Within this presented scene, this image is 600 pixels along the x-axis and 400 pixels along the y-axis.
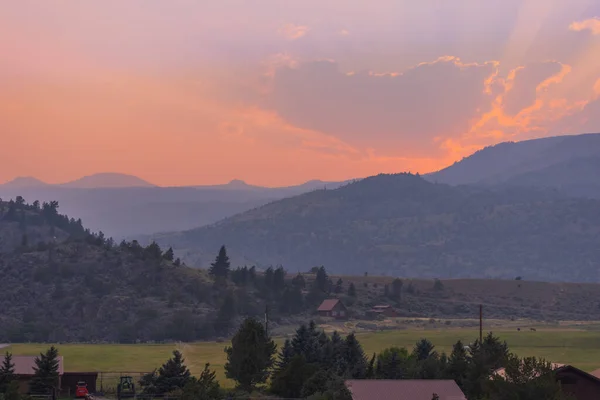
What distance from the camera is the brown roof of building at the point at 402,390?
54875mm

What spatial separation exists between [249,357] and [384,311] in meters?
105

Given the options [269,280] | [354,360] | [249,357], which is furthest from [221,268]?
[354,360]

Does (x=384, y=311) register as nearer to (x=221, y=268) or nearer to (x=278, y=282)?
(x=278, y=282)

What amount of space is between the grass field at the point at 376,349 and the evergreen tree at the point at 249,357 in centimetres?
674

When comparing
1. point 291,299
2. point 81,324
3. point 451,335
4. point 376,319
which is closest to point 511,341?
point 451,335

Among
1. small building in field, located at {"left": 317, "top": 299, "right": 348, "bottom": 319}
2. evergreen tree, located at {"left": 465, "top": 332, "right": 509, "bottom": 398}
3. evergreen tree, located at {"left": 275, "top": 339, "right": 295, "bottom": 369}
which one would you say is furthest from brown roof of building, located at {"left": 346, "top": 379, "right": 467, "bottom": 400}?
small building in field, located at {"left": 317, "top": 299, "right": 348, "bottom": 319}

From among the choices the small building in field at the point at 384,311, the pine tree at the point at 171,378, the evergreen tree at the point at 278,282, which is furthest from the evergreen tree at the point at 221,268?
the pine tree at the point at 171,378

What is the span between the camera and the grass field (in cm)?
9525

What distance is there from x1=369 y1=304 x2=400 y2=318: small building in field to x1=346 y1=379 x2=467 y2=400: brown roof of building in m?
114

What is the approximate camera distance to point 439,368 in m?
67.0

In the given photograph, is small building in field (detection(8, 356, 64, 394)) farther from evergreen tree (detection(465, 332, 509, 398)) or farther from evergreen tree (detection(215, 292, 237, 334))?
evergreen tree (detection(215, 292, 237, 334))

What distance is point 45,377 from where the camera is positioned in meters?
64.7

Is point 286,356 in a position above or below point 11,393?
above

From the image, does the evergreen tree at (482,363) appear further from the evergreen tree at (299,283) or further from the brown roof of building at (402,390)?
the evergreen tree at (299,283)
